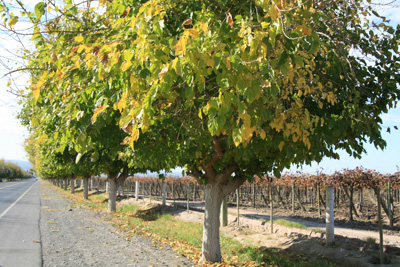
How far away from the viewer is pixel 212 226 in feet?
27.5

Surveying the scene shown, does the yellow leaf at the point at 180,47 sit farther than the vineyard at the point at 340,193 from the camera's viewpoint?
No

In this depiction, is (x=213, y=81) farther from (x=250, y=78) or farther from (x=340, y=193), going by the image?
(x=340, y=193)

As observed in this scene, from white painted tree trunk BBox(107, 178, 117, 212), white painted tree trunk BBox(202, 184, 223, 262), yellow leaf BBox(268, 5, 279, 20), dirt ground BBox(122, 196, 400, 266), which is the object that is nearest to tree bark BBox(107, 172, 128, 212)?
white painted tree trunk BBox(107, 178, 117, 212)

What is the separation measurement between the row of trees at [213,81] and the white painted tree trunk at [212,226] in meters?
0.03

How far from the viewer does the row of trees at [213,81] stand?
311cm

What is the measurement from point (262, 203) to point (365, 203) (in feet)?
27.5

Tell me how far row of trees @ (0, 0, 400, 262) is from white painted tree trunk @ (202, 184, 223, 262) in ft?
0.09

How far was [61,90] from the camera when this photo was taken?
5.56m

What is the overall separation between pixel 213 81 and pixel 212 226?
4845 mm

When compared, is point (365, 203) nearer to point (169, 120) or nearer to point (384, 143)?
point (384, 143)

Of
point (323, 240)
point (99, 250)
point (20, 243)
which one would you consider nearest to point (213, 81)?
point (99, 250)

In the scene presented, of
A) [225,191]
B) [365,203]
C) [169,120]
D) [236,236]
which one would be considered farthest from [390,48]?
[365,203]

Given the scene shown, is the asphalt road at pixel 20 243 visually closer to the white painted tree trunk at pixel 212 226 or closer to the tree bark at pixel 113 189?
the white painted tree trunk at pixel 212 226

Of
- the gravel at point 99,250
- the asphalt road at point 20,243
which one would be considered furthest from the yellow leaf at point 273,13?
the asphalt road at point 20,243
